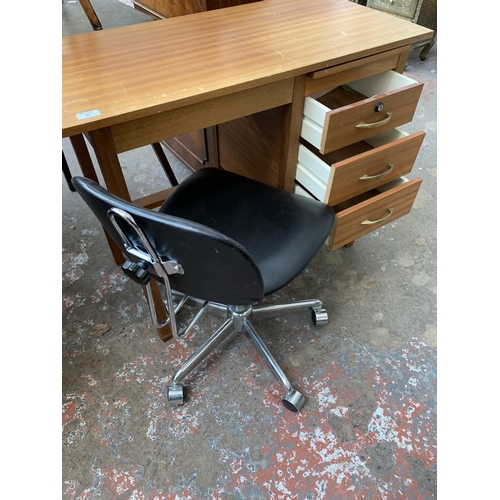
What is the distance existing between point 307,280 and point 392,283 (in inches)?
13.1

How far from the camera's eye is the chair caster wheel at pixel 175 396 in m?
1.12

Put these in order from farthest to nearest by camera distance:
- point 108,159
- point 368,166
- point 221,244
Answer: point 368,166 < point 108,159 < point 221,244

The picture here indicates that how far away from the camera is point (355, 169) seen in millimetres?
1071

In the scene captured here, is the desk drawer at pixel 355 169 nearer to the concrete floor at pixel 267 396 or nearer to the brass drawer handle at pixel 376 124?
the brass drawer handle at pixel 376 124

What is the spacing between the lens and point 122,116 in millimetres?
780

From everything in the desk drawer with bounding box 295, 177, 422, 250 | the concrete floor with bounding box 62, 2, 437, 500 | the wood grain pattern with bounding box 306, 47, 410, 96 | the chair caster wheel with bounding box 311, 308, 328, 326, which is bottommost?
the concrete floor with bounding box 62, 2, 437, 500

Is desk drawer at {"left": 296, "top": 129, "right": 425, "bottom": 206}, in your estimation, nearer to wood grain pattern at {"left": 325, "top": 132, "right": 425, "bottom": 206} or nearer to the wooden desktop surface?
wood grain pattern at {"left": 325, "top": 132, "right": 425, "bottom": 206}

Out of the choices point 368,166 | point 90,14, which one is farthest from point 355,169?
point 90,14

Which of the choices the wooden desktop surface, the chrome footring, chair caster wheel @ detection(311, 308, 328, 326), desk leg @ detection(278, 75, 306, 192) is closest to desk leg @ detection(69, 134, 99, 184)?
the wooden desktop surface

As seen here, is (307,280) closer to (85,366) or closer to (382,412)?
(382,412)

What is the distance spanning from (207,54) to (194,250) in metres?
0.63

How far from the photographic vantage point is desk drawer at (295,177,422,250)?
113 cm

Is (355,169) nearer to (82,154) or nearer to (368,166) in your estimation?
(368,166)

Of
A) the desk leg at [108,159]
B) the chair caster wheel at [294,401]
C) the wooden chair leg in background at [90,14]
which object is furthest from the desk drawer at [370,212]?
the wooden chair leg in background at [90,14]
